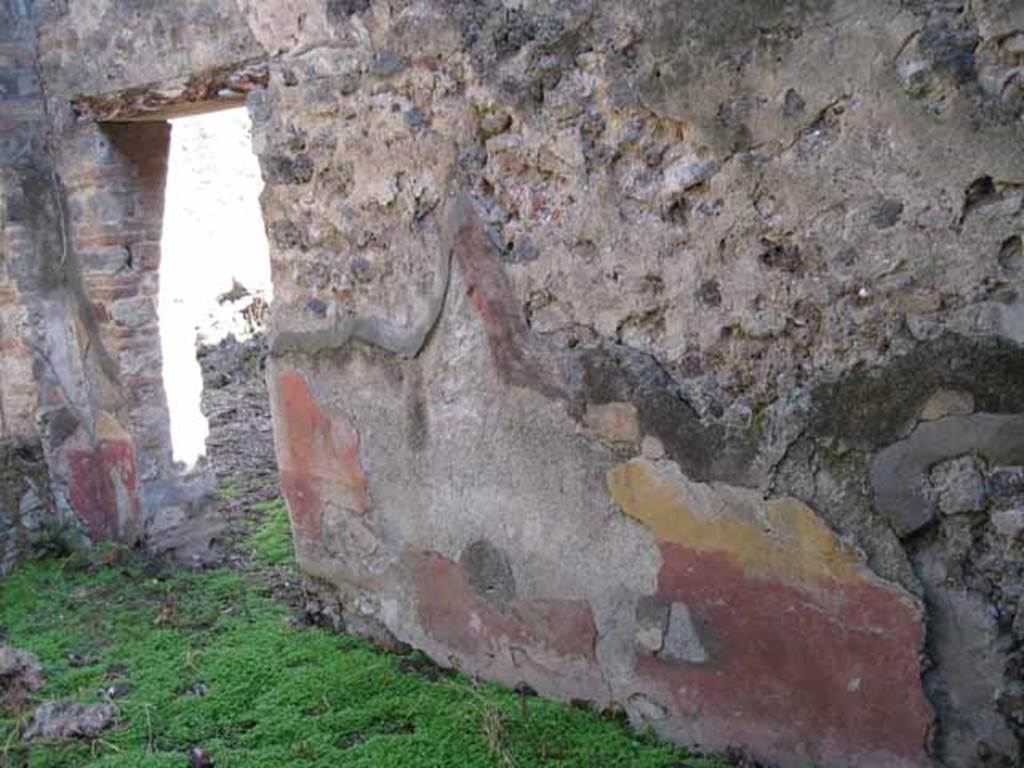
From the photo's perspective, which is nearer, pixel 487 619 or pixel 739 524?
pixel 739 524

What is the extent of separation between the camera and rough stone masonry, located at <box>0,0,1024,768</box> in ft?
6.44

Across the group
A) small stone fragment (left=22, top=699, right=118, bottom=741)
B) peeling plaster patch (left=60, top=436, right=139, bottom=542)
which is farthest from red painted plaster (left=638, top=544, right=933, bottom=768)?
peeling plaster patch (left=60, top=436, right=139, bottom=542)

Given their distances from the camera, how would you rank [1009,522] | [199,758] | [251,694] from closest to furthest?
[1009,522] → [199,758] → [251,694]

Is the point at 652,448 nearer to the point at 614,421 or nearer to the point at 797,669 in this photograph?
the point at 614,421

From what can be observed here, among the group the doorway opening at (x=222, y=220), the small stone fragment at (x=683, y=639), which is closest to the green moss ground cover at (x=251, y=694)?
the small stone fragment at (x=683, y=639)

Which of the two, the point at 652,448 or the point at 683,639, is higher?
the point at 652,448

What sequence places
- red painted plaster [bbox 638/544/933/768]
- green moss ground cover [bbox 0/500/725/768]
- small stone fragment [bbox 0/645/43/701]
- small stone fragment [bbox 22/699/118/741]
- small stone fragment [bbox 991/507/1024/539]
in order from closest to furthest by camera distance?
small stone fragment [bbox 991/507/1024/539]
red painted plaster [bbox 638/544/933/768]
green moss ground cover [bbox 0/500/725/768]
small stone fragment [bbox 22/699/118/741]
small stone fragment [bbox 0/645/43/701]

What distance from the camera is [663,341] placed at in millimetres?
2412

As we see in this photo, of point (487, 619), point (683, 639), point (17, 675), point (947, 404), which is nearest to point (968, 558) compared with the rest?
point (947, 404)

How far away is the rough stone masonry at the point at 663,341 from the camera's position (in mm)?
1964

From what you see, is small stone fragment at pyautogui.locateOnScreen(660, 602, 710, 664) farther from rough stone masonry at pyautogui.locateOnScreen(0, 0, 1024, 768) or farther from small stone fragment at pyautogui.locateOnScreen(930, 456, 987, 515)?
small stone fragment at pyautogui.locateOnScreen(930, 456, 987, 515)

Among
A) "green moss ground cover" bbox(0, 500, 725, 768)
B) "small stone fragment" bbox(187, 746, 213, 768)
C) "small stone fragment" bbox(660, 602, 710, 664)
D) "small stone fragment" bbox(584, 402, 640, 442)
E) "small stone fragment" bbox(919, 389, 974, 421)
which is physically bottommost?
"small stone fragment" bbox(187, 746, 213, 768)

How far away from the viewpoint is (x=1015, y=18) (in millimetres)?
1796

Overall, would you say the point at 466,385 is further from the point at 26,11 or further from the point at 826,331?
the point at 26,11
